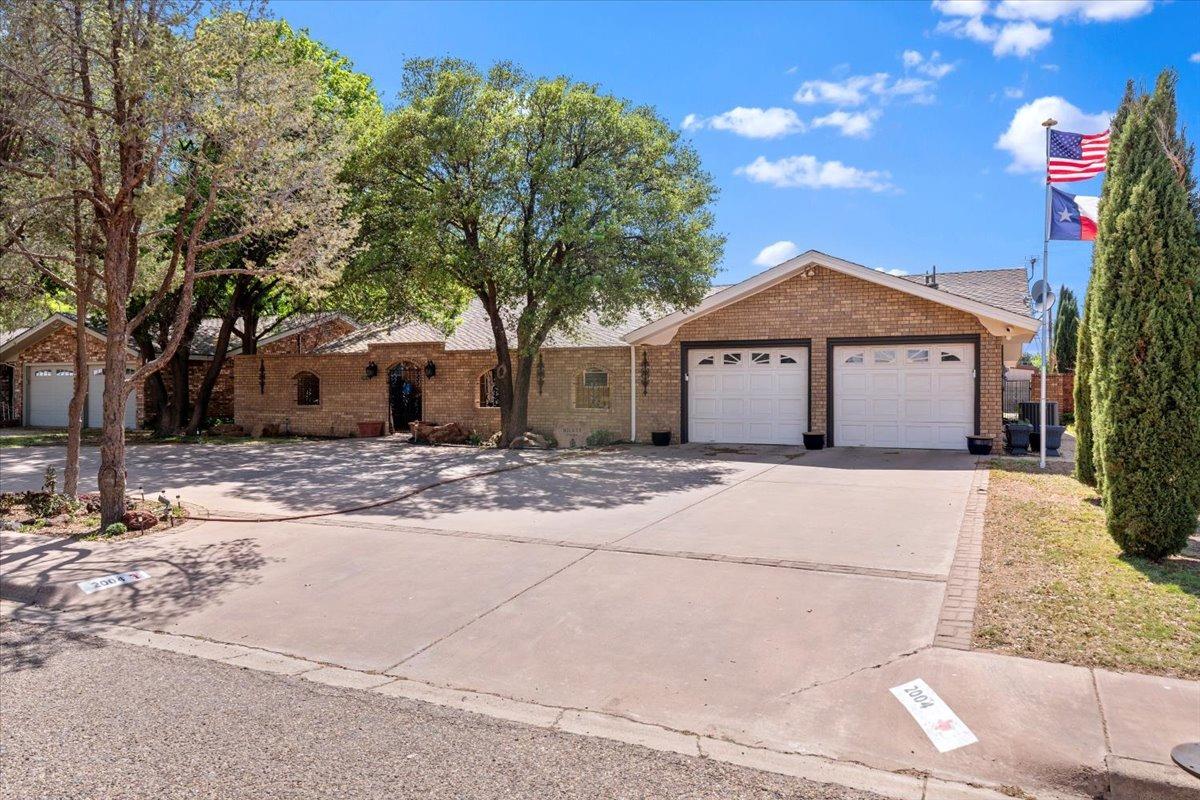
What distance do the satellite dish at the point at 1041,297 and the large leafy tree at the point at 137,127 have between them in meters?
12.3

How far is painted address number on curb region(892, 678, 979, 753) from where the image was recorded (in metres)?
3.62

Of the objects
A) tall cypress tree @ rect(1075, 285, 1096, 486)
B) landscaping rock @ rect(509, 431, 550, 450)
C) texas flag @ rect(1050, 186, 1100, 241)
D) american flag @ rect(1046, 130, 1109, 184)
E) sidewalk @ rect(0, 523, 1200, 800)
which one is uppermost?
american flag @ rect(1046, 130, 1109, 184)

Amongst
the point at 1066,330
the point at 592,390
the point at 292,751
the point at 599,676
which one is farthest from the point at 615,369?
the point at 1066,330

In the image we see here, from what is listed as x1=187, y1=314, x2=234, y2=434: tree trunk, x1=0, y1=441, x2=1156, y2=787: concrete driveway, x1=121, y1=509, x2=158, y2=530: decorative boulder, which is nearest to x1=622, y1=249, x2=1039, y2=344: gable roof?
x1=0, y1=441, x2=1156, y2=787: concrete driveway

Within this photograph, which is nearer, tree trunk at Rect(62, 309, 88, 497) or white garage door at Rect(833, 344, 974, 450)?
tree trunk at Rect(62, 309, 88, 497)

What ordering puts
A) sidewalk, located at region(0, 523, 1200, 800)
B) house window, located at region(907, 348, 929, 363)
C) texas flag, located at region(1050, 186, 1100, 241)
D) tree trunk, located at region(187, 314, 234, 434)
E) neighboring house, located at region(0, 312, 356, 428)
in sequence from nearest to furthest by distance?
sidewalk, located at region(0, 523, 1200, 800) → texas flag, located at region(1050, 186, 1100, 241) → house window, located at region(907, 348, 929, 363) → tree trunk, located at region(187, 314, 234, 434) → neighboring house, located at region(0, 312, 356, 428)

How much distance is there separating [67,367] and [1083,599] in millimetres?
29593

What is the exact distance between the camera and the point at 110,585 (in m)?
6.52

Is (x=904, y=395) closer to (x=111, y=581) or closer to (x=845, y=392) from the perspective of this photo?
(x=845, y=392)

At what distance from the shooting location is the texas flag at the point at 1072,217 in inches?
489

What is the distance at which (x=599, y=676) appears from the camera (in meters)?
4.46

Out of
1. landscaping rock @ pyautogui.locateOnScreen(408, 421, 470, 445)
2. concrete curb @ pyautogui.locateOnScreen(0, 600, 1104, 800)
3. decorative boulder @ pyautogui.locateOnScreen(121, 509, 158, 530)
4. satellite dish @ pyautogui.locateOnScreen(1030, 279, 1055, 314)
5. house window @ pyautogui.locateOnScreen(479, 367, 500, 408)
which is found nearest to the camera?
concrete curb @ pyautogui.locateOnScreen(0, 600, 1104, 800)

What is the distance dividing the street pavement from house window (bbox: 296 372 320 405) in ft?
63.7

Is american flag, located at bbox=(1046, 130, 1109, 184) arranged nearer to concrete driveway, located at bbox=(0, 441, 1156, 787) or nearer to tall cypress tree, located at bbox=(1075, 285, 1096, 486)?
tall cypress tree, located at bbox=(1075, 285, 1096, 486)
